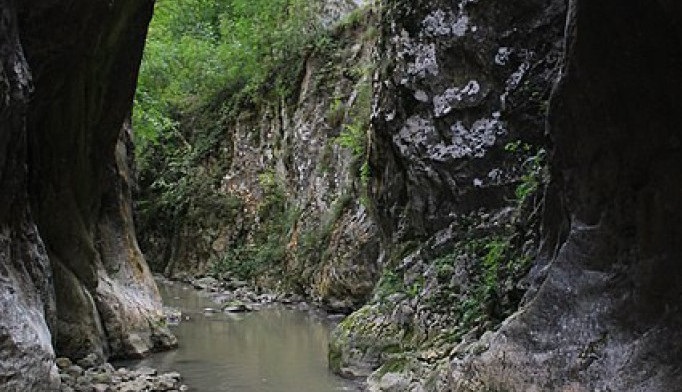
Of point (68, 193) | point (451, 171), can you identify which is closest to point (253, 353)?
point (68, 193)

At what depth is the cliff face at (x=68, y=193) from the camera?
6.90 meters

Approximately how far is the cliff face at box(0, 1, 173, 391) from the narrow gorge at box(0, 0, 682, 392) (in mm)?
32

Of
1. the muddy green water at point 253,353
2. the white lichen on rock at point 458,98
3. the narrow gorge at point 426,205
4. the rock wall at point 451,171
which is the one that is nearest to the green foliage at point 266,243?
the narrow gorge at point 426,205

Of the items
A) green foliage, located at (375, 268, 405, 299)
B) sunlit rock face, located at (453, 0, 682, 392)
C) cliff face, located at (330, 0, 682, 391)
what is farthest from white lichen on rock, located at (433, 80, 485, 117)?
sunlit rock face, located at (453, 0, 682, 392)

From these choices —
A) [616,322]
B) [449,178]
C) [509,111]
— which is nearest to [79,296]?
[449,178]

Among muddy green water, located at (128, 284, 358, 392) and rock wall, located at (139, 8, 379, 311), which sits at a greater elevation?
rock wall, located at (139, 8, 379, 311)

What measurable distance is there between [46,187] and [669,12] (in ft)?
25.4

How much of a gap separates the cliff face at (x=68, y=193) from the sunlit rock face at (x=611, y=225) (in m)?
4.14

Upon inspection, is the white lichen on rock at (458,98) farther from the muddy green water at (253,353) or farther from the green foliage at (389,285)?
the muddy green water at (253,353)

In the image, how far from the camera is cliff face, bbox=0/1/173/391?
690 cm

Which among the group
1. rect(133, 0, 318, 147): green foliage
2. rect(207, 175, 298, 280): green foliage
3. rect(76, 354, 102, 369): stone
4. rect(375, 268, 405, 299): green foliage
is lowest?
rect(76, 354, 102, 369): stone

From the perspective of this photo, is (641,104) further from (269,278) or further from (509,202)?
(269,278)

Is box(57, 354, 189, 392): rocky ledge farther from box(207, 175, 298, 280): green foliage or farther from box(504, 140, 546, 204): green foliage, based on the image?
box(207, 175, 298, 280): green foliage

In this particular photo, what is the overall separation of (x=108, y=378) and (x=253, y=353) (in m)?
2.75
